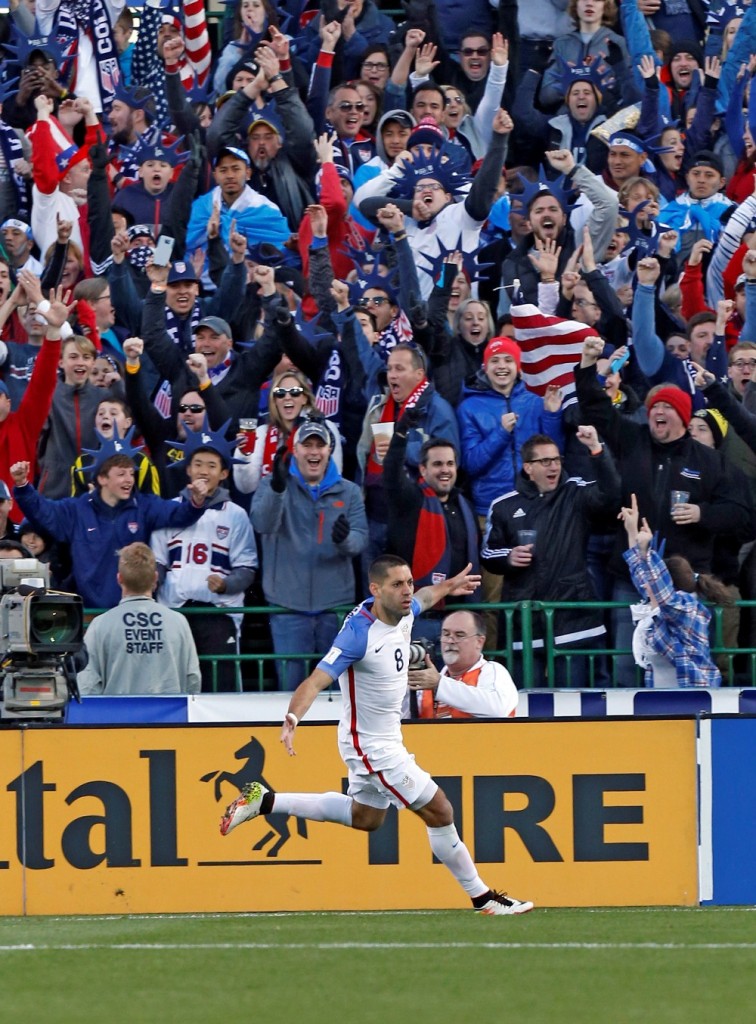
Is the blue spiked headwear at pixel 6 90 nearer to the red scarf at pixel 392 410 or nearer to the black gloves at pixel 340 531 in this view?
the red scarf at pixel 392 410

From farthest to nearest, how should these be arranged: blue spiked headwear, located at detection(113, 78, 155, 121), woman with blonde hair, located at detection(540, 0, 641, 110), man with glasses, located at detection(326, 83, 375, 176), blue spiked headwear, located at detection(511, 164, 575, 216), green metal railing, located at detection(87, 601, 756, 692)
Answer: woman with blonde hair, located at detection(540, 0, 641, 110) < blue spiked headwear, located at detection(113, 78, 155, 121) < man with glasses, located at detection(326, 83, 375, 176) < blue spiked headwear, located at detection(511, 164, 575, 216) < green metal railing, located at detection(87, 601, 756, 692)

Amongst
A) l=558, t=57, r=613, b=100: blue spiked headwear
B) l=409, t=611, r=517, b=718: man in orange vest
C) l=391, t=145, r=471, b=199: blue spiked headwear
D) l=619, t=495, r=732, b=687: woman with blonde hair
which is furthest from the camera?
l=558, t=57, r=613, b=100: blue spiked headwear

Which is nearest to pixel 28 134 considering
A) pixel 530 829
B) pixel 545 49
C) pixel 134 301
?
pixel 134 301

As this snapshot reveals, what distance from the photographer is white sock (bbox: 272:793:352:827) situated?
384 inches

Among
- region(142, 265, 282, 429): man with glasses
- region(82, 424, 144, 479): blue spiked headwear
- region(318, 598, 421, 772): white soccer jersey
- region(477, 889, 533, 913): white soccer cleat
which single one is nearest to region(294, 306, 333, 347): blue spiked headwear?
region(142, 265, 282, 429): man with glasses

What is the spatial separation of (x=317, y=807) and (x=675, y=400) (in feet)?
13.9

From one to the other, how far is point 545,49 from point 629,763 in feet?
30.9

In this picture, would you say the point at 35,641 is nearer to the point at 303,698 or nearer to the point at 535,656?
the point at 303,698

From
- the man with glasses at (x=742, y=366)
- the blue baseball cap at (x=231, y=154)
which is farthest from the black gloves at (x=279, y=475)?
the blue baseball cap at (x=231, y=154)

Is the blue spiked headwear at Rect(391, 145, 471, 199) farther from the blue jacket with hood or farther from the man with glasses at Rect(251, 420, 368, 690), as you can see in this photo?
the man with glasses at Rect(251, 420, 368, 690)

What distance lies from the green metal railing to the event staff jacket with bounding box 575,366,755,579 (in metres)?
0.51

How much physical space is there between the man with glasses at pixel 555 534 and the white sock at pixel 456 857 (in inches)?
113

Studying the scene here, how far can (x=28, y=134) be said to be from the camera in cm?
1612

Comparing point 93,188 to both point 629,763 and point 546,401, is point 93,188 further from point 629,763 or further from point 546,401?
point 629,763
